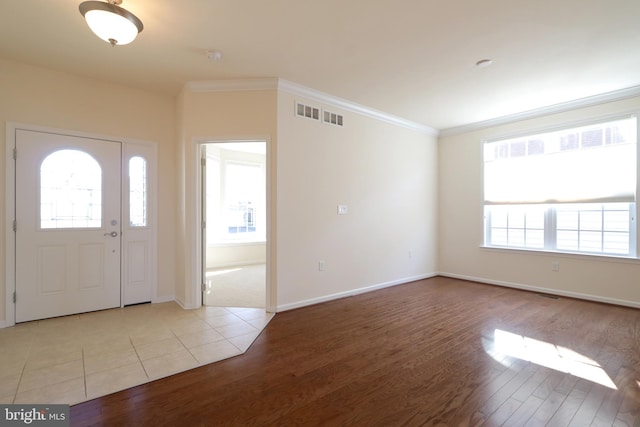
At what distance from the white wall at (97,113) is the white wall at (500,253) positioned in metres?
5.01

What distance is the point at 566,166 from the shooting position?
4383mm

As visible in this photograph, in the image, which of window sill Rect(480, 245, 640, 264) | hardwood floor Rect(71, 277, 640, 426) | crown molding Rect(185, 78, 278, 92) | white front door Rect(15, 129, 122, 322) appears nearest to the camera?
hardwood floor Rect(71, 277, 640, 426)

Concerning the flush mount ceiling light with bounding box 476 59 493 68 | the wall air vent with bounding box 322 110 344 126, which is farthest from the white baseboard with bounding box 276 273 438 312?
the flush mount ceiling light with bounding box 476 59 493 68

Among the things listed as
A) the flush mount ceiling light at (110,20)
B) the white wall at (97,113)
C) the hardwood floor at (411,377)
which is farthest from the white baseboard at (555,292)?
the flush mount ceiling light at (110,20)

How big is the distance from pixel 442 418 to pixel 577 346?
1978 mm

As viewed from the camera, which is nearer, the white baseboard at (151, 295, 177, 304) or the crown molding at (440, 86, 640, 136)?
the crown molding at (440, 86, 640, 136)

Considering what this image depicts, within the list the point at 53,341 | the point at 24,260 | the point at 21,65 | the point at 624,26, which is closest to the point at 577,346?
the point at 624,26

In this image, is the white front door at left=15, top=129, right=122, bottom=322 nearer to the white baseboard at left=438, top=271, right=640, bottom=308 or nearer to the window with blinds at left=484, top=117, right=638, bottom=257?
the white baseboard at left=438, top=271, right=640, bottom=308

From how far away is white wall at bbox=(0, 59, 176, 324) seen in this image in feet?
10.4

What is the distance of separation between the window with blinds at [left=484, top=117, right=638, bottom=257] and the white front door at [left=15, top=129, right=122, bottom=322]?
6018 mm

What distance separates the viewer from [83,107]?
357cm

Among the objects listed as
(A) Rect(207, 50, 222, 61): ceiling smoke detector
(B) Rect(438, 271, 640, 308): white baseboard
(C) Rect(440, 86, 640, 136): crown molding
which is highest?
(A) Rect(207, 50, 222, 61): ceiling smoke detector

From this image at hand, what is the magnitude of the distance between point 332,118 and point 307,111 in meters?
0.45

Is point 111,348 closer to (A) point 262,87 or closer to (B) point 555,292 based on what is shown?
(A) point 262,87
